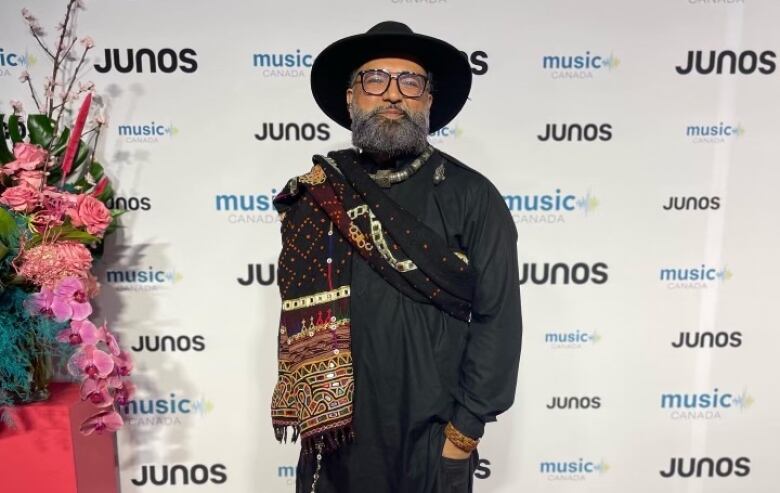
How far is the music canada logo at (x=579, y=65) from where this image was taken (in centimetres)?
192

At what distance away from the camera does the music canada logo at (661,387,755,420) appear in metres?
2.14

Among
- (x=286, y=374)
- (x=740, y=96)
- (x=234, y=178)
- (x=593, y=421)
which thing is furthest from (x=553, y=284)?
(x=234, y=178)

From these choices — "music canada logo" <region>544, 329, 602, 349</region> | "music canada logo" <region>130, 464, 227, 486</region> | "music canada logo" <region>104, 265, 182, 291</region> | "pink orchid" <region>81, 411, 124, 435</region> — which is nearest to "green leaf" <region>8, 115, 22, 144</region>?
"music canada logo" <region>104, 265, 182, 291</region>

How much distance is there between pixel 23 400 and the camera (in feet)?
5.55

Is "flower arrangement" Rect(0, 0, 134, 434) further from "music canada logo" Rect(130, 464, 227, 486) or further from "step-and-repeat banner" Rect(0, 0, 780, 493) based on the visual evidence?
"music canada logo" Rect(130, 464, 227, 486)

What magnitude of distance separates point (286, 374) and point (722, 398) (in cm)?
180

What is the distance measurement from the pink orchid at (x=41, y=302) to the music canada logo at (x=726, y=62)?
2.18 meters

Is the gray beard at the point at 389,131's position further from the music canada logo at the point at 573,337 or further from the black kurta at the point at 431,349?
the music canada logo at the point at 573,337

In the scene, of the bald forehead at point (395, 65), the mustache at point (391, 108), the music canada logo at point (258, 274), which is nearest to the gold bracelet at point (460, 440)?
the mustache at point (391, 108)

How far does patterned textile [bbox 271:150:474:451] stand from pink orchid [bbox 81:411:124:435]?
697mm

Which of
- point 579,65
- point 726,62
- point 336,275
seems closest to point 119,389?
point 336,275

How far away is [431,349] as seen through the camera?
1308 mm

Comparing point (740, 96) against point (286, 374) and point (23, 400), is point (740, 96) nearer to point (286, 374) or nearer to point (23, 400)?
point (286, 374)

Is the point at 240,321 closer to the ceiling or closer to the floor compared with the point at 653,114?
closer to the floor
